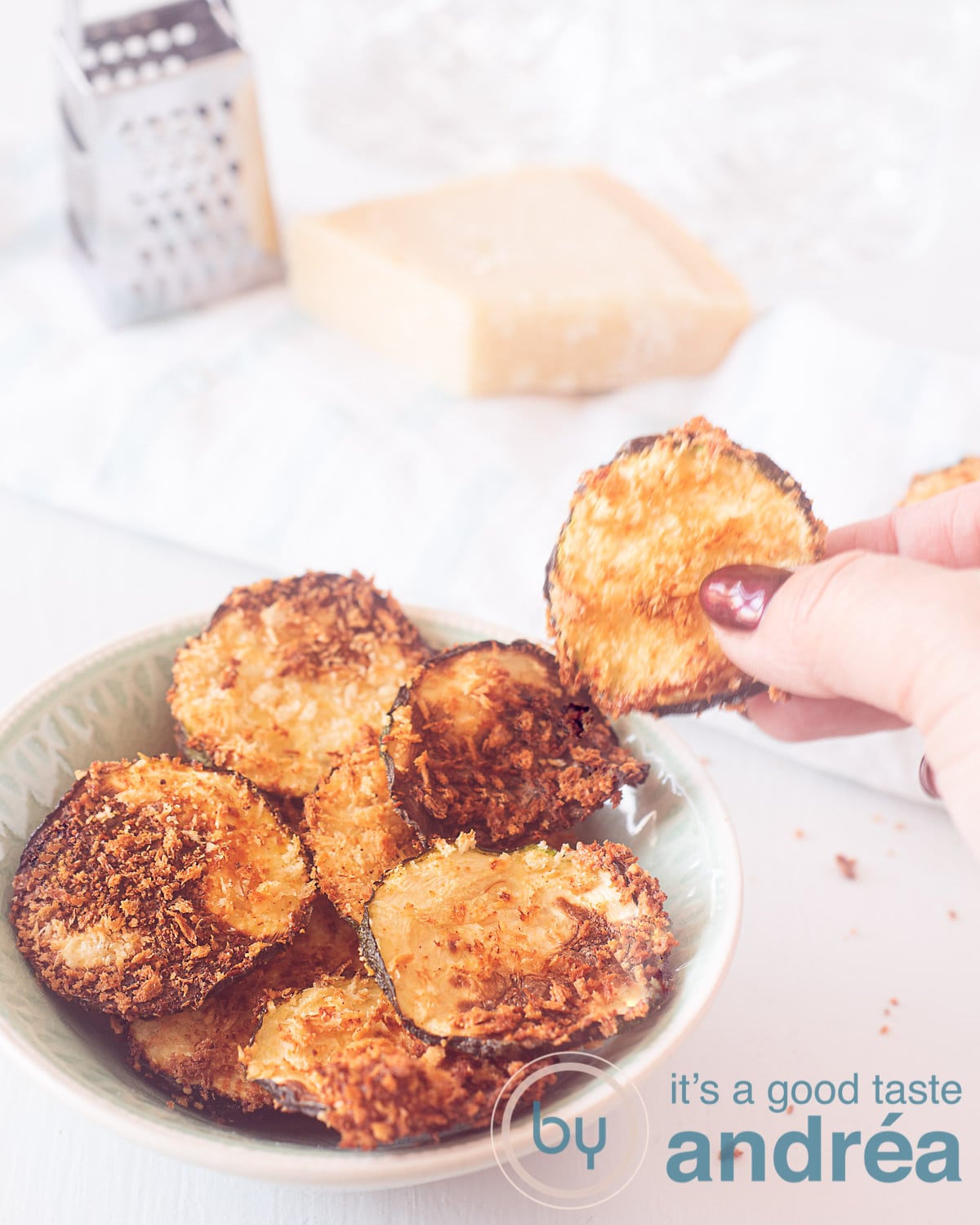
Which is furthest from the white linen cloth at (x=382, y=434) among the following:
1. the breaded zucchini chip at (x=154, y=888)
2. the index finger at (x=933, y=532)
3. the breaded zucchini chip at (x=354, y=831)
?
the breaded zucchini chip at (x=154, y=888)

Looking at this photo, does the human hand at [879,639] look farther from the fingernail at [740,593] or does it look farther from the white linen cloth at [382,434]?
the white linen cloth at [382,434]

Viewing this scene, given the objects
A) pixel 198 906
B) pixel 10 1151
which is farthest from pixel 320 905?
pixel 10 1151

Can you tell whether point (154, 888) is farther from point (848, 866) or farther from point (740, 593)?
point (848, 866)

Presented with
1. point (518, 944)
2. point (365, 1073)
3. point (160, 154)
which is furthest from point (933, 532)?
point (160, 154)

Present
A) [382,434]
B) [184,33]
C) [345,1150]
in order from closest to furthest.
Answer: [345,1150] < [382,434] < [184,33]

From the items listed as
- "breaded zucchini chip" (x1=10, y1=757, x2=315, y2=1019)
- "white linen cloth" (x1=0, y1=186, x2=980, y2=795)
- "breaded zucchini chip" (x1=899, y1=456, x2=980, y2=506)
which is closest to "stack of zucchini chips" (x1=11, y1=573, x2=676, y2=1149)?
"breaded zucchini chip" (x1=10, y1=757, x2=315, y2=1019)

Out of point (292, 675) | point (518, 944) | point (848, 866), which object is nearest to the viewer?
point (518, 944)

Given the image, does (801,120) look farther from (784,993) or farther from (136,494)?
(784,993)
